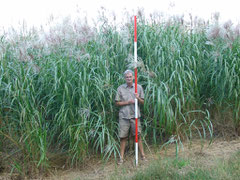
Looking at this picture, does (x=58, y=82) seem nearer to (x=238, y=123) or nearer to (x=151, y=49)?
(x=151, y=49)

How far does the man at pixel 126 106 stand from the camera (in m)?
4.06

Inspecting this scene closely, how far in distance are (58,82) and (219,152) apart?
2.82 meters

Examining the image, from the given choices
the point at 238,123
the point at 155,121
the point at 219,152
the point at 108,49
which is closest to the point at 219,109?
the point at 238,123

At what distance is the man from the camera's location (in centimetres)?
406

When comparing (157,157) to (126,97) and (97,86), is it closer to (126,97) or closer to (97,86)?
(126,97)

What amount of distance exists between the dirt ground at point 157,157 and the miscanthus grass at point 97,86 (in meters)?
0.19

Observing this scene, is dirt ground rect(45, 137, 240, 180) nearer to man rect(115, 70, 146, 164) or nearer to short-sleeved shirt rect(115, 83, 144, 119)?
man rect(115, 70, 146, 164)

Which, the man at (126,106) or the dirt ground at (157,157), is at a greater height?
the man at (126,106)

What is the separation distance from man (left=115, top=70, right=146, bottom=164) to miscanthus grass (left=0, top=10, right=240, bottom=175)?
140mm

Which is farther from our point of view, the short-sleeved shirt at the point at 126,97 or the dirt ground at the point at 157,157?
the short-sleeved shirt at the point at 126,97

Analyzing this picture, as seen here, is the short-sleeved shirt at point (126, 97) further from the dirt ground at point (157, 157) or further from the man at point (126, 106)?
the dirt ground at point (157, 157)

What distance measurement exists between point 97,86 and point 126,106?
0.58 meters

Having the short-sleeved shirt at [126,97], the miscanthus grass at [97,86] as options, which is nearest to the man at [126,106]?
the short-sleeved shirt at [126,97]

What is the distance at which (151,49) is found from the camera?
4660 mm
